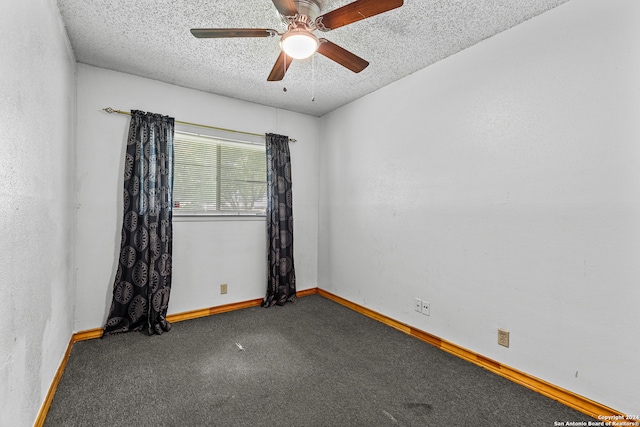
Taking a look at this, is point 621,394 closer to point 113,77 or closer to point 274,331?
point 274,331

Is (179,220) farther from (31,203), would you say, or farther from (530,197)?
(530,197)

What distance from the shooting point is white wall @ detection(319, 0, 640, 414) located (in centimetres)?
168

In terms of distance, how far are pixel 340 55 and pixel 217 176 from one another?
2079 mm

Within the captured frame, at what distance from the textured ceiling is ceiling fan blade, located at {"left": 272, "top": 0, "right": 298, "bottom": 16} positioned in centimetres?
37

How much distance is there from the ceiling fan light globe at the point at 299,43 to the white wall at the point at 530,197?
4.64 feet

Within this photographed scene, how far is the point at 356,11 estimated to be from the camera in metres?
1.52

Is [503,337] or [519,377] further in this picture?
[503,337]

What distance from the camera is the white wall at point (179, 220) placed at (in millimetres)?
2727

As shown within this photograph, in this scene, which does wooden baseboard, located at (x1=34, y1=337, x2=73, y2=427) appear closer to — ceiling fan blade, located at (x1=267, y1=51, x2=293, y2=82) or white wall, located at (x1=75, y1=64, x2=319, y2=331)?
white wall, located at (x1=75, y1=64, x2=319, y2=331)

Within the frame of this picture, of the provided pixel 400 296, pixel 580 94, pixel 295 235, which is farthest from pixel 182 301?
pixel 580 94

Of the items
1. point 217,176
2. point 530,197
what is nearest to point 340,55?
point 530,197

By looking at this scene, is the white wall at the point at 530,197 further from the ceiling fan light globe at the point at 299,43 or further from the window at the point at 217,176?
the window at the point at 217,176

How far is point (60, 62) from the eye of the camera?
206 centimetres

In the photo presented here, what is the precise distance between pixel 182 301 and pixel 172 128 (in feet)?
5.97
